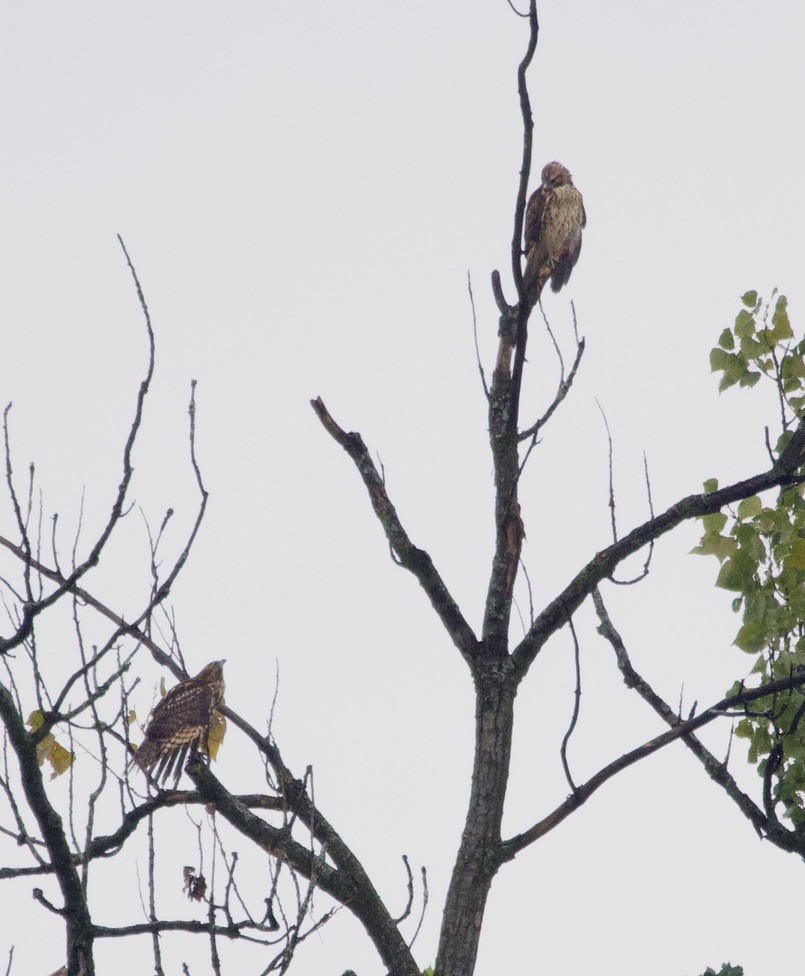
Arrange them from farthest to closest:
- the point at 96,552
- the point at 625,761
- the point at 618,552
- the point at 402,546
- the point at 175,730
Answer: the point at 175,730 < the point at 402,546 < the point at 618,552 < the point at 625,761 < the point at 96,552

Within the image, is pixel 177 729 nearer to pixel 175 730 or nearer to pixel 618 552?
pixel 175 730

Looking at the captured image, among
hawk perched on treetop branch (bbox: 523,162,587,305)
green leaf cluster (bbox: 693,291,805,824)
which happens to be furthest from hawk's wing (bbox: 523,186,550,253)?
green leaf cluster (bbox: 693,291,805,824)

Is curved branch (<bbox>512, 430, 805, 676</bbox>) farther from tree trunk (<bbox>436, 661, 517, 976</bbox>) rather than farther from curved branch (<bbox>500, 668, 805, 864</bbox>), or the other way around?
curved branch (<bbox>500, 668, 805, 864</bbox>)

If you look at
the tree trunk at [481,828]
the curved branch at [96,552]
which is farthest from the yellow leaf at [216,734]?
the curved branch at [96,552]

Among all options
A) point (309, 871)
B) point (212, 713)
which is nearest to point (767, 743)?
point (309, 871)

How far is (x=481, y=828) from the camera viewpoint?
344 centimetres

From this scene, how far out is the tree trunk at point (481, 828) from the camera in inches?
129

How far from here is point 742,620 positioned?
4156 millimetres

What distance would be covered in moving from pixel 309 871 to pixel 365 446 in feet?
4.68

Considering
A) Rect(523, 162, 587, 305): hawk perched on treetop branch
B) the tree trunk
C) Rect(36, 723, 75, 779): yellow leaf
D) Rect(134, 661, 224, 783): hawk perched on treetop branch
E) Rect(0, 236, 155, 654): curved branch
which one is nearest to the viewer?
Rect(0, 236, 155, 654): curved branch

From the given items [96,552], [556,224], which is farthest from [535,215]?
[96,552]

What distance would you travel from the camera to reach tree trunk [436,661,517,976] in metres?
3.29

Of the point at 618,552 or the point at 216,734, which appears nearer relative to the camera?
the point at 618,552

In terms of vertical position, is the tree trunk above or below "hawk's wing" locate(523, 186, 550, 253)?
below
